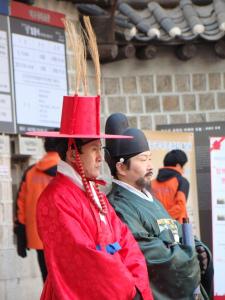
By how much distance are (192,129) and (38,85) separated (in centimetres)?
157

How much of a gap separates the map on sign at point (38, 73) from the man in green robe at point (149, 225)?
354cm

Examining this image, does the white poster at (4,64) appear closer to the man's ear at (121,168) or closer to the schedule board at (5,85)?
the schedule board at (5,85)

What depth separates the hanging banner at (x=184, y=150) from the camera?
8.83m

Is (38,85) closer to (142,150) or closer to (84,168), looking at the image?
(142,150)

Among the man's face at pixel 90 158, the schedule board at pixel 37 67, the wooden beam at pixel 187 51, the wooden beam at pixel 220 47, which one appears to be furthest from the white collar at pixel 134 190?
the wooden beam at pixel 220 47

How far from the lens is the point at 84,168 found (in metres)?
4.68

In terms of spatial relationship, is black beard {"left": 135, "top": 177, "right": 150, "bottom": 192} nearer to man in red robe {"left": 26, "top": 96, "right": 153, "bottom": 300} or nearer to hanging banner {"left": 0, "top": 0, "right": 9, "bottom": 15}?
man in red robe {"left": 26, "top": 96, "right": 153, "bottom": 300}

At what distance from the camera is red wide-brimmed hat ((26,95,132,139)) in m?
4.66

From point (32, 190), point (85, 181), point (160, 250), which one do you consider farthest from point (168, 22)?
point (85, 181)

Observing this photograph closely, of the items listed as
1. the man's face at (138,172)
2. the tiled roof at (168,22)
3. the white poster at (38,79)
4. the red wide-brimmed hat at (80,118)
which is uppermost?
the tiled roof at (168,22)

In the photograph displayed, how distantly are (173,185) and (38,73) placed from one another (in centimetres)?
→ 175

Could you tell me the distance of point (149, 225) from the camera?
5.11 m

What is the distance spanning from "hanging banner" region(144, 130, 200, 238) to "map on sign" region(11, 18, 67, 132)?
1040mm

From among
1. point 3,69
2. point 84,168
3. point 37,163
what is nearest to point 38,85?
point 3,69
